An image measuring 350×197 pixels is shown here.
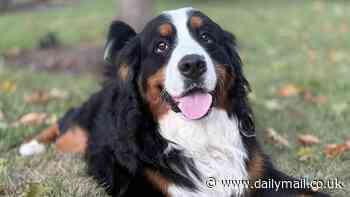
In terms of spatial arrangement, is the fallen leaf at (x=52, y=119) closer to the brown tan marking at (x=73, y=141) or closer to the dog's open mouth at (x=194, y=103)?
the brown tan marking at (x=73, y=141)

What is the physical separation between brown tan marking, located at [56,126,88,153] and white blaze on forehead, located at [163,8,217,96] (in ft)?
5.79

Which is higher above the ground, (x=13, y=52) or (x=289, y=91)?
(x=289, y=91)

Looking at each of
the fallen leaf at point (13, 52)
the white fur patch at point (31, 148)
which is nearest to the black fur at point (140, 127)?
the white fur patch at point (31, 148)

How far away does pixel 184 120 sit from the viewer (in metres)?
4.13

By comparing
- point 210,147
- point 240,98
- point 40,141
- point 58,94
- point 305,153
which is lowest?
point 58,94

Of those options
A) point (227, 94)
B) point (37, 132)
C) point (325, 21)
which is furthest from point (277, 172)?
point (325, 21)

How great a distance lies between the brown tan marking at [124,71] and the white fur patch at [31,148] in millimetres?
1627

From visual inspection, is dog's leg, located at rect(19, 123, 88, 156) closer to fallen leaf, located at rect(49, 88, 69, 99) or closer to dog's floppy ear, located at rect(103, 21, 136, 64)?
dog's floppy ear, located at rect(103, 21, 136, 64)

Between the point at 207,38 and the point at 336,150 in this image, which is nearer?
the point at 207,38

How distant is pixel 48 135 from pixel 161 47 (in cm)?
232

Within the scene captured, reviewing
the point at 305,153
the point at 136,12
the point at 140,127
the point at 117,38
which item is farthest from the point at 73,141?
the point at 136,12

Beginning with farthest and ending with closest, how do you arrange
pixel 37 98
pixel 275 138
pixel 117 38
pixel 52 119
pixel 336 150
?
pixel 37 98 → pixel 52 119 → pixel 275 138 → pixel 336 150 → pixel 117 38

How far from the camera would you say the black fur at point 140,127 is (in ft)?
13.4

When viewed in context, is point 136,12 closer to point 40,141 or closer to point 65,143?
point 40,141
